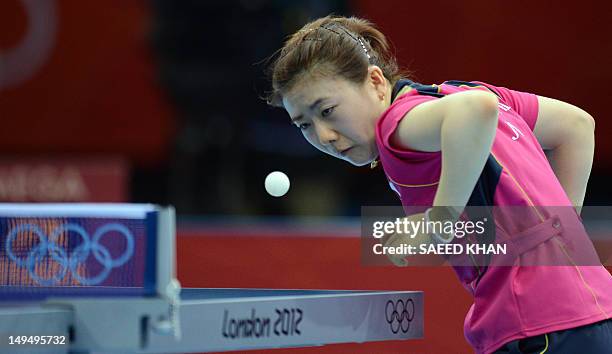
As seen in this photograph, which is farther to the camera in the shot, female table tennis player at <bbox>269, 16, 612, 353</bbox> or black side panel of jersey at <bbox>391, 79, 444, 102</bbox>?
black side panel of jersey at <bbox>391, 79, 444, 102</bbox>

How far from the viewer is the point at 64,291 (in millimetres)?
1604

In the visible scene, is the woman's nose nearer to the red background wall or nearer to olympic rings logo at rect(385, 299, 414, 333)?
olympic rings logo at rect(385, 299, 414, 333)

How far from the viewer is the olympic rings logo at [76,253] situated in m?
1.61

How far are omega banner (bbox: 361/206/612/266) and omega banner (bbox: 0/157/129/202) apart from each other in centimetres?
319

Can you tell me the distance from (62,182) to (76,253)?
344 cm

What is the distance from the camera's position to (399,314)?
1.90 metres

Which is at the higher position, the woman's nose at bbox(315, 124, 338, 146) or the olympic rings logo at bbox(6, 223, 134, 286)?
the woman's nose at bbox(315, 124, 338, 146)

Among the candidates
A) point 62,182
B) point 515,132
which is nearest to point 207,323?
point 515,132

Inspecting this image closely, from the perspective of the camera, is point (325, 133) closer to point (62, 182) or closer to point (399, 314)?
point (399, 314)

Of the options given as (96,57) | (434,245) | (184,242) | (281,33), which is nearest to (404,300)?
(434,245)

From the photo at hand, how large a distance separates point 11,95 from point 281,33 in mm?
1724

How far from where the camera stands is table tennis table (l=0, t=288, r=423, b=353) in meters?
1.52

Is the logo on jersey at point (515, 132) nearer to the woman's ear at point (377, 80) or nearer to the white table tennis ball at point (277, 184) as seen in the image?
the woman's ear at point (377, 80)

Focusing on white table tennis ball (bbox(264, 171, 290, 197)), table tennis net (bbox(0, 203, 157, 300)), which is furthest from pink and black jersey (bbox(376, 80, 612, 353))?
table tennis net (bbox(0, 203, 157, 300))
